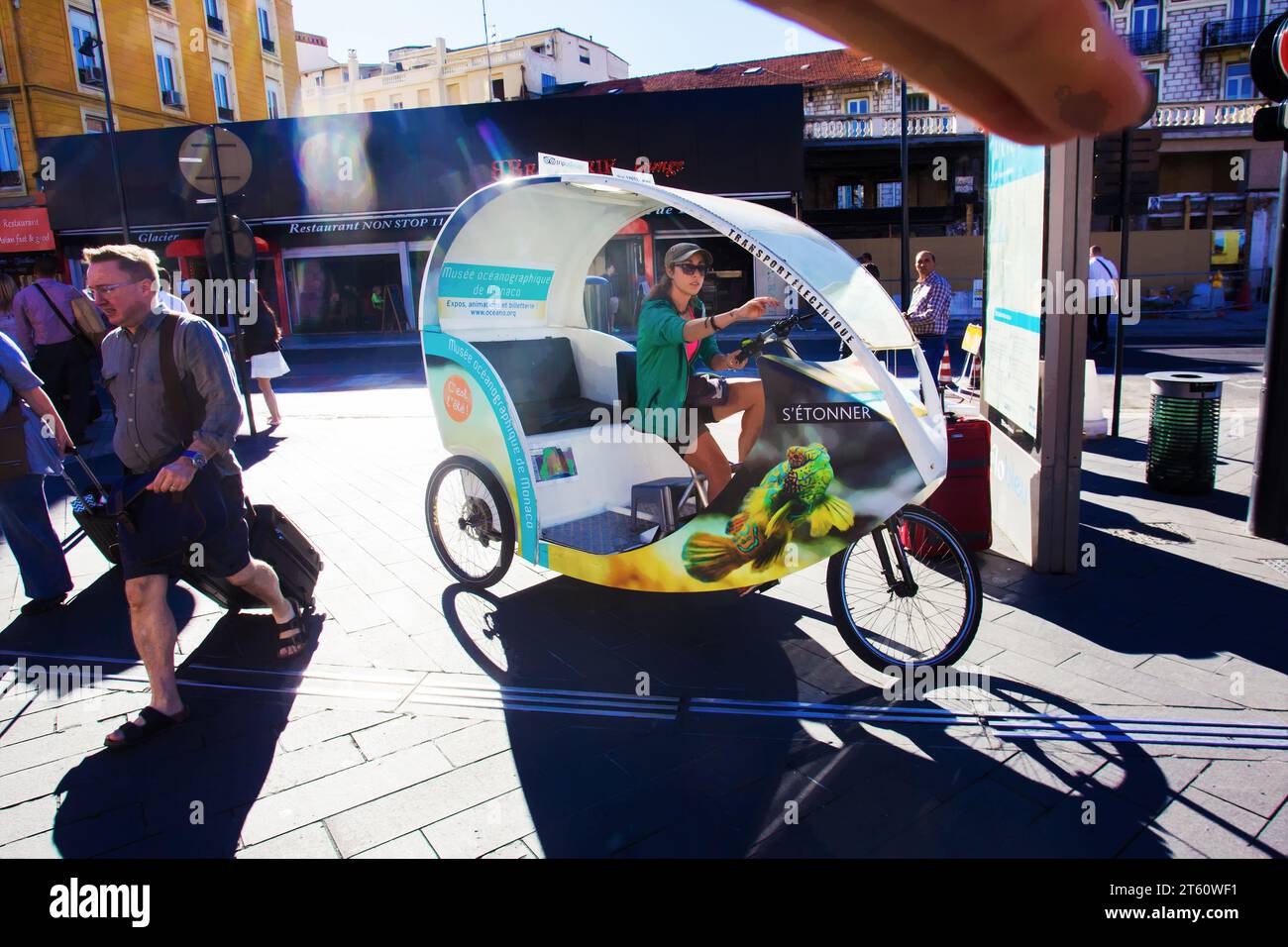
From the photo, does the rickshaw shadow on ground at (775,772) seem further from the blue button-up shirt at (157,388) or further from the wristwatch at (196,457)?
the blue button-up shirt at (157,388)

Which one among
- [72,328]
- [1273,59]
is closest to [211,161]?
[72,328]

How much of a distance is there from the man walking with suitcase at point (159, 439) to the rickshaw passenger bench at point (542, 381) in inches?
74.2

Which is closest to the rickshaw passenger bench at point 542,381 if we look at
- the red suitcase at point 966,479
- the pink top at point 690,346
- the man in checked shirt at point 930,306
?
the pink top at point 690,346

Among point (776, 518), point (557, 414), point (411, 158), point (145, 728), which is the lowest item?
point (145, 728)

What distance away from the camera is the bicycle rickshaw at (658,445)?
3746 millimetres

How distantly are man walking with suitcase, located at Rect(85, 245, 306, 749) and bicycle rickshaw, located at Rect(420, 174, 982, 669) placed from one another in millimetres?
1526

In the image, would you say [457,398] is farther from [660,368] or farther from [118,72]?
[118,72]

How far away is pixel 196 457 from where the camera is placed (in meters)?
3.74

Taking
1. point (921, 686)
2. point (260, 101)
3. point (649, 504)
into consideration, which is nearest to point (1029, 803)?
point (921, 686)

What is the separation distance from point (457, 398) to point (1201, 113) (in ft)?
111

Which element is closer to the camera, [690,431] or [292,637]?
[292,637]

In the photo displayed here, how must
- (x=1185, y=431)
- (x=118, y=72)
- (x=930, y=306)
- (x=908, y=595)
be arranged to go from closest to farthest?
(x=908, y=595) → (x=1185, y=431) → (x=930, y=306) → (x=118, y=72)

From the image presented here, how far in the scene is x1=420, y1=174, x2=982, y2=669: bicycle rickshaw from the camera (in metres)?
3.75

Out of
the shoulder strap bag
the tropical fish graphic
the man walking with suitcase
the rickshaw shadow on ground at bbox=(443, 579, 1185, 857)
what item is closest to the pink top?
the tropical fish graphic
